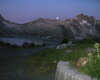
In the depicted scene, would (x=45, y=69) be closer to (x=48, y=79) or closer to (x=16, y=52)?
(x=48, y=79)

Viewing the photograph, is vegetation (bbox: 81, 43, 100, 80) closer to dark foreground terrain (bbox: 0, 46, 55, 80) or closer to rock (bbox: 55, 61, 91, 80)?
rock (bbox: 55, 61, 91, 80)

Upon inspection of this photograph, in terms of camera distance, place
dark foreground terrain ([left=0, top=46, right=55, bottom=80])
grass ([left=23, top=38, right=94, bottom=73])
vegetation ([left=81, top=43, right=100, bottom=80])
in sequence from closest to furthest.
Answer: vegetation ([left=81, top=43, right=100, bottom=80]) < dark foreground terrain ([left=0, top=46, right=55, bottom=80]) < grass ([left=23, top=38, right=94, bottom=73])

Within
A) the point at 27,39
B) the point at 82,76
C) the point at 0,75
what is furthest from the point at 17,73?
the point at 27,39

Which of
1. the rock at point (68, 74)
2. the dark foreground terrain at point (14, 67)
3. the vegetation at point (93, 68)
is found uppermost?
the vegetation at point (93, 68)

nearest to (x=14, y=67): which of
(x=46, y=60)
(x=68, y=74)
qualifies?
(x=46, y=60)

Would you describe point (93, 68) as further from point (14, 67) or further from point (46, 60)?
point (46, 60)

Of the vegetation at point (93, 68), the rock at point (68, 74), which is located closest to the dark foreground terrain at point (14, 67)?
the rock at point (68, 74)

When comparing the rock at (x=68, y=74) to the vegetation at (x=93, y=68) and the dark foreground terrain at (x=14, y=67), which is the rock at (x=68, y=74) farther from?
the dark foreground terrain at (x=14, y=67)

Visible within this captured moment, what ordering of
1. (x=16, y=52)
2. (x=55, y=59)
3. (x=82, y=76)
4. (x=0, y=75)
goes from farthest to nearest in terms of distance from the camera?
(x=16, y=52) < (x=55, y=59) < (x=0, y=75) < (x=82, y=76)

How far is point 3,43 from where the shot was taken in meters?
19.0

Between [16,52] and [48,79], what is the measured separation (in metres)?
7.10

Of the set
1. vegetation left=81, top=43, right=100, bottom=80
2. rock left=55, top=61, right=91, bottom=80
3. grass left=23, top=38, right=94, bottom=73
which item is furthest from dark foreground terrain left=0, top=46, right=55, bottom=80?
vegetation left=81, top=43, right=100, bottom=80

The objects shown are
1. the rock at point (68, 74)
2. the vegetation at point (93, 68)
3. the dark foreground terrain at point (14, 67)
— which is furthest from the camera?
the dark foreground terrain at point (14, 67)

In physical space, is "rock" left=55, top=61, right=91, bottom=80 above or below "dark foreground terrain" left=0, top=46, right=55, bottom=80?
above
